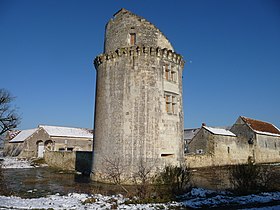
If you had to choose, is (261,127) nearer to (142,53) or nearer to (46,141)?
(142,53)

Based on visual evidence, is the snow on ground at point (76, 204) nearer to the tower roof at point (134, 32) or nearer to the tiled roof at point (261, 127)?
the tower roof at point (134, 32)

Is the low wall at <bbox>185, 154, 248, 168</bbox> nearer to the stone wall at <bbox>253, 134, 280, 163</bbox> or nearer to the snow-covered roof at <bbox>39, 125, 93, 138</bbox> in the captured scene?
the stone wall at <bbox>253, 134, 280, 163</bbox>

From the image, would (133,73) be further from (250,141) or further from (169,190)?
(250,141)

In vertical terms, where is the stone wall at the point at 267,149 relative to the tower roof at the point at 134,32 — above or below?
below

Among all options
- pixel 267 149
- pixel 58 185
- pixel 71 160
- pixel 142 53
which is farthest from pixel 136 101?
pixel 267 149

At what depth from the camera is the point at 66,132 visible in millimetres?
40469

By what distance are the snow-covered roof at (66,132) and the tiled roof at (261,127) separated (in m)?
26.3

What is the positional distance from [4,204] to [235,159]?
96.4 ft

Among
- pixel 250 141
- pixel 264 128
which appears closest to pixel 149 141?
pixel 250 141

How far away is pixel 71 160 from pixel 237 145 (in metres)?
22.2

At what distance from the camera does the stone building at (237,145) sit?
29.2 m

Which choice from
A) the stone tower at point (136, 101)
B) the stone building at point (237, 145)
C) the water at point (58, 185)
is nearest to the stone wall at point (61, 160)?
the water at point (58, 185)

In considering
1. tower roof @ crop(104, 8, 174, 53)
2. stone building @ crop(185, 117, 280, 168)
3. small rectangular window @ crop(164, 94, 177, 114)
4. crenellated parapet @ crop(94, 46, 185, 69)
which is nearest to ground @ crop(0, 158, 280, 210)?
small rectangular window @ crop(164, 94, 177, 114)

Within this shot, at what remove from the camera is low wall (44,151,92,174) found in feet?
70.0
